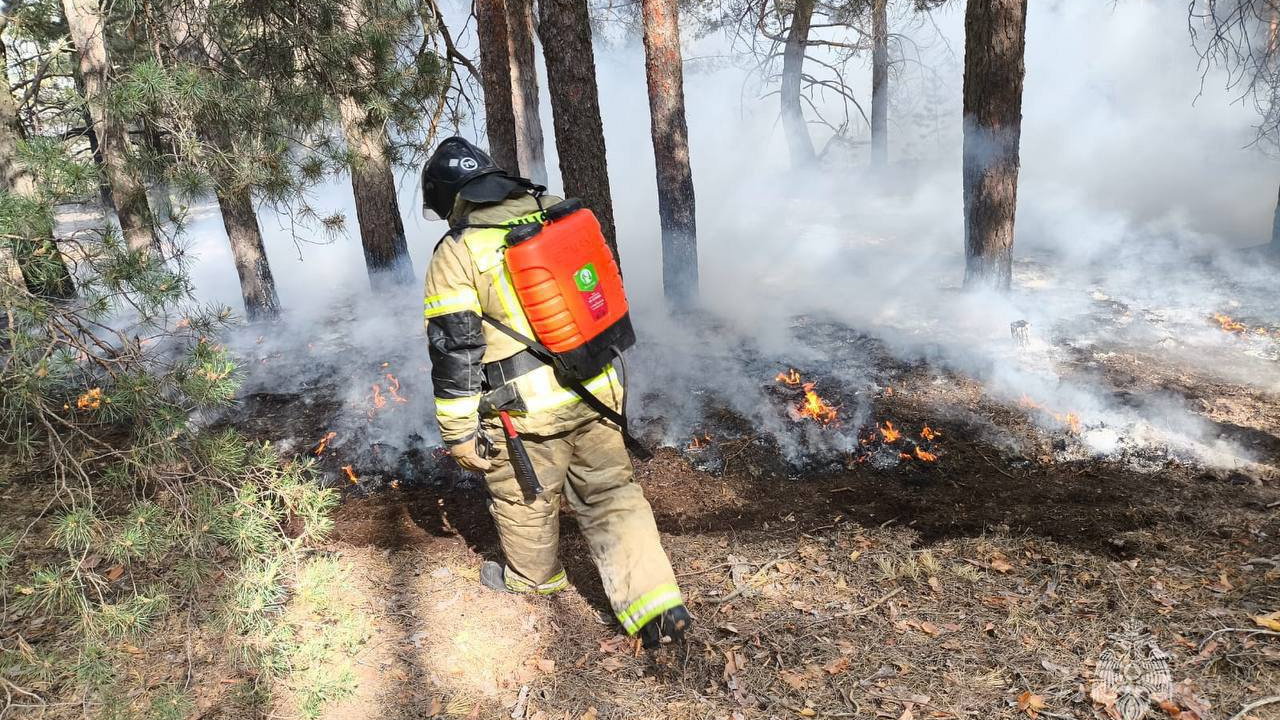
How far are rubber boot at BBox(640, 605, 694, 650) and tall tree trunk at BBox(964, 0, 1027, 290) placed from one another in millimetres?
5727

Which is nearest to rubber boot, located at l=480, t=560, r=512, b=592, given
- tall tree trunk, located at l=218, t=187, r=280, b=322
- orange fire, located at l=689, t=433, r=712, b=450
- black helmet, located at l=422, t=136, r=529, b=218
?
black helmet, located at l=422, t=136, r=529, b=218

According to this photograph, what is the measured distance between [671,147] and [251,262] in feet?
16.1

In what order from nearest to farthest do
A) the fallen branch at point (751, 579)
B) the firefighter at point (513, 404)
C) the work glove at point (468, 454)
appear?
1. the firefighter at point (513, 404)
2. the work glove at point (468, 454)
3. the fallen branch at point (751, 579)

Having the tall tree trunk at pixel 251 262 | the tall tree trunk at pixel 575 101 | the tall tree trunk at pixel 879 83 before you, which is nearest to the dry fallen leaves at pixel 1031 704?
the tall tree trunk at pixel 575 101

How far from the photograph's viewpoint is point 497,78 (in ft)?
26.7

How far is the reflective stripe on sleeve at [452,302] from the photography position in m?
3.14

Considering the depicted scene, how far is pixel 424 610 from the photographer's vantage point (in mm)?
3674

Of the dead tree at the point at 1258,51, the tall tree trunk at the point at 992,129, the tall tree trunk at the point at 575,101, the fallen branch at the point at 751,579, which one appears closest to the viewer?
the fallen branch at the point at 751,579

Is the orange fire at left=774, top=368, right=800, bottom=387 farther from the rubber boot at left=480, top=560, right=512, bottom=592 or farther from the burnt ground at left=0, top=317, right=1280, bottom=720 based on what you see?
the rubber boot at left=480, top=560, right=512, bottom=592

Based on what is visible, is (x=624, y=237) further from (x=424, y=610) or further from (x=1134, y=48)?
(x=1134, y=48)

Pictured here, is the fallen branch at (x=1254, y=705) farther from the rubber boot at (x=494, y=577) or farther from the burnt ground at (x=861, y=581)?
the rubber boot at (x=494, y=577)

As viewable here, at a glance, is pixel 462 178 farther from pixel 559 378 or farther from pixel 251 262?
pixel 251 262

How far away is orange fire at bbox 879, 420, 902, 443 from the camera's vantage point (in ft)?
17.3

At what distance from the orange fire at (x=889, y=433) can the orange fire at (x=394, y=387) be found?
12.4ft
